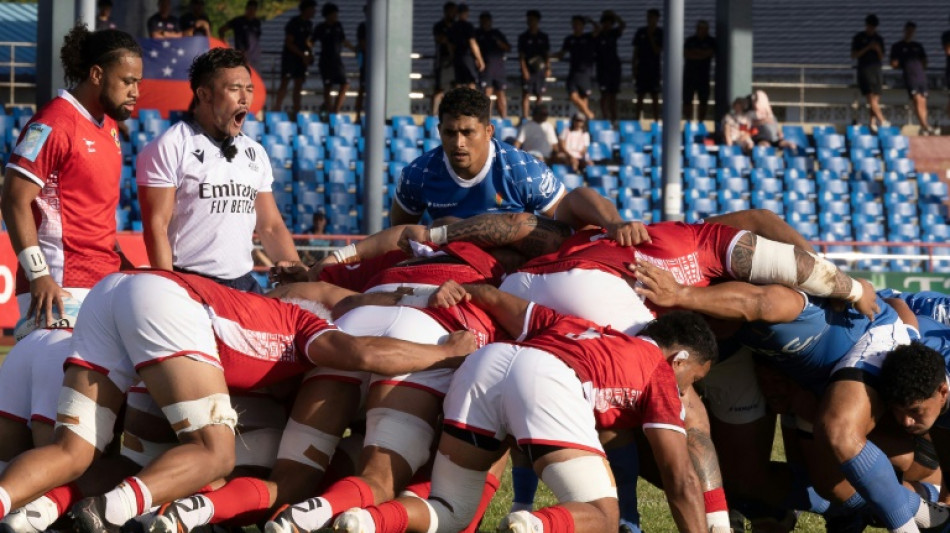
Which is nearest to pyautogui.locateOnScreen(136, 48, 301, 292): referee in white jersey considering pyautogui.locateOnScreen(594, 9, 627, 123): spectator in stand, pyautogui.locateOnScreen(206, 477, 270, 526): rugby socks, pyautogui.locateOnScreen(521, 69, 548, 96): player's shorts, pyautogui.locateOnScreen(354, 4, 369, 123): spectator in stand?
pyautogui.locateOnScreen(206, 477, 270, 526): rugby socks

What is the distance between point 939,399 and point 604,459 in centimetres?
171

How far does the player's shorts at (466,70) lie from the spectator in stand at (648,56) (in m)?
2.64

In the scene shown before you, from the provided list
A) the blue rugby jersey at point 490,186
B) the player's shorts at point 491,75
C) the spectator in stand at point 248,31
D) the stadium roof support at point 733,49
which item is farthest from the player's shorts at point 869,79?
the blue rugby jersey at point 490,186

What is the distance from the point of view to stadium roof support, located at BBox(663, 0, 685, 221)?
53.4 feet

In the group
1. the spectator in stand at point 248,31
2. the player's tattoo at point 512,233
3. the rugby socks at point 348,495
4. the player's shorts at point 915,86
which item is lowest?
the rugby socks at point 348,495

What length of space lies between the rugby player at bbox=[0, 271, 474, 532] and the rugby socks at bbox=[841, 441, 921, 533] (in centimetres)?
183

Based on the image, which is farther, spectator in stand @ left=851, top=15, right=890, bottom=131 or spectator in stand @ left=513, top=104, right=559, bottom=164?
spectator in stand @ left=851, top=15, right=890, bottom=131

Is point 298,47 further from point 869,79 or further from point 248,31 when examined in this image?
point 869,79

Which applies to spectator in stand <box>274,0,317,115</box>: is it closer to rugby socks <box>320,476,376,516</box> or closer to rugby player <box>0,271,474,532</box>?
rugby player <box>0,271,474,532</box>

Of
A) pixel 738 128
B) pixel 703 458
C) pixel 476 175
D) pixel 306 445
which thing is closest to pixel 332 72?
pixel 738 128

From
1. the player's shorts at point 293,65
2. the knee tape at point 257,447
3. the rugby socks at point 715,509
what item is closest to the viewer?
the rugby socks at point 715,509

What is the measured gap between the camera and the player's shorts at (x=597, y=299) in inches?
238

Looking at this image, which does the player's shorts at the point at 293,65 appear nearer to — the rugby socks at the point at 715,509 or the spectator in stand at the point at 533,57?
the spectator in stand at the point at 533,57

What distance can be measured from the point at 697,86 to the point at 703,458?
16.6 meters
